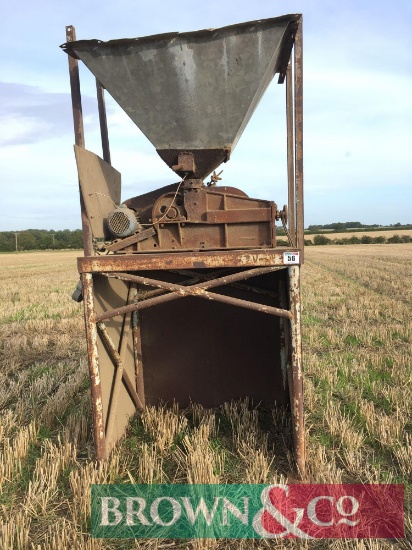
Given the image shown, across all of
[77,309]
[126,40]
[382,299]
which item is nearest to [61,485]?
[126,40]

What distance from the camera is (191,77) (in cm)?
391

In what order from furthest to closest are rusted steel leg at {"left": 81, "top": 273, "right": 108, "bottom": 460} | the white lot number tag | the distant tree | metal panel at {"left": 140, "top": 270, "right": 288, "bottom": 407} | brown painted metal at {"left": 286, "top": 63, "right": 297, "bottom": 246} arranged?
the distant tree
metal panel at {"left": 140, "top": 270, "right": 288, "bottom": 407}
brown painted metal at {"left": 286, "top": 63, "right": 297, "bottom": 246}
rusted steel leg at {"left": 81, "top": 273, "right": 108, "bottom": 460}
the white lot number tag

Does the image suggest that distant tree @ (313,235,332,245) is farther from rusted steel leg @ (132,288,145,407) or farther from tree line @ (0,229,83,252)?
rusted steel leg @ (132,288,145,407)

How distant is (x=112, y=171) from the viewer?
482cm

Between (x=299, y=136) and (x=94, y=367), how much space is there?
258cm

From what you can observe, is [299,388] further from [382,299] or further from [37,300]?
[37,300]

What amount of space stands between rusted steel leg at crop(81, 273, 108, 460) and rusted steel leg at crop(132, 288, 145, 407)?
119 cm

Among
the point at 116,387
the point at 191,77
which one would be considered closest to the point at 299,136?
the point at 191,77

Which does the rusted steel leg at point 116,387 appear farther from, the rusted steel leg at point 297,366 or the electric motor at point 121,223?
the rusted steel leg at point 297,366

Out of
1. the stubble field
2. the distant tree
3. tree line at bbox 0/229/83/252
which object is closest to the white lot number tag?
the stubble field

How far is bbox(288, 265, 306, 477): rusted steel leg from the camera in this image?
367 centimetres

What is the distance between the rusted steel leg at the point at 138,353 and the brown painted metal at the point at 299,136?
1.98 meters

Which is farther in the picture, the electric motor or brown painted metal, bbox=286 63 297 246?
brown painted metal, bbox=286 63 297 246

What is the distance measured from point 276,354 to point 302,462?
1.43 metres
